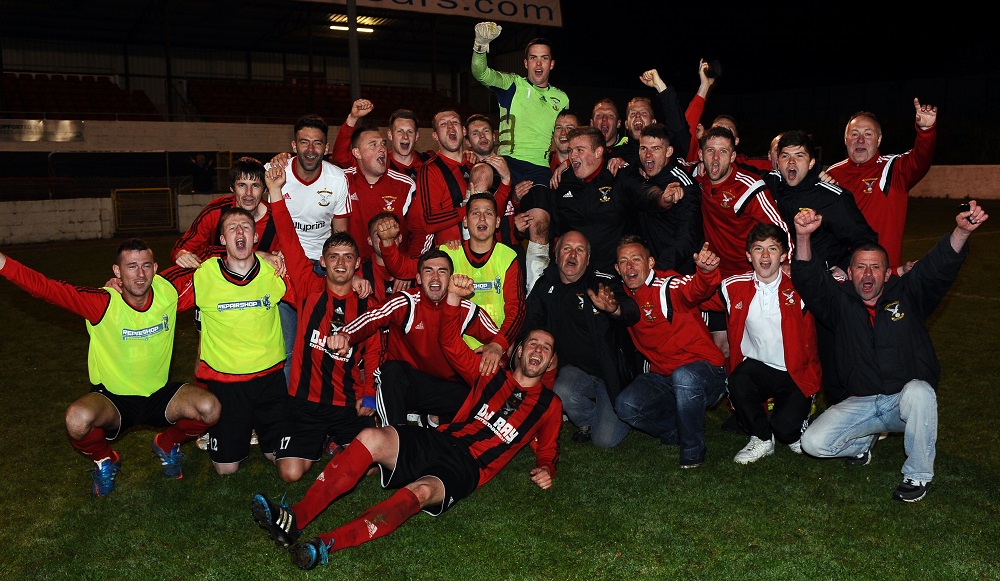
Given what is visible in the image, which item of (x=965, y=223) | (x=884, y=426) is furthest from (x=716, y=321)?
(x=965, y=223)

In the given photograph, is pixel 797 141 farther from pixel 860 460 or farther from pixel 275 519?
pixel 275 519

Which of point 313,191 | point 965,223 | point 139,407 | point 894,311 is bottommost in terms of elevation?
point 139,407

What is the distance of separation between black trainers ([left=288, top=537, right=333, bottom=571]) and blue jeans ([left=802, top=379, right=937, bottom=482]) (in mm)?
2950

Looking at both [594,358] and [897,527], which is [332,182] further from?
[897,527]

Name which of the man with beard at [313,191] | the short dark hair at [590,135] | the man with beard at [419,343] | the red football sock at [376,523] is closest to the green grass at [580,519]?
the red football sock at [376,523]

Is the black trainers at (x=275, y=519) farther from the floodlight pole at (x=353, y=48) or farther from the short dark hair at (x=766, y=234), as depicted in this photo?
the floodlight pole at (x=353, y=48)

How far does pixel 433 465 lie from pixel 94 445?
2085mm

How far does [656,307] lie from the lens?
17.3 ft

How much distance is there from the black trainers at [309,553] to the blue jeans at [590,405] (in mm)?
2304

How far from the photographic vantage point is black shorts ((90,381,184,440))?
479 centimetres

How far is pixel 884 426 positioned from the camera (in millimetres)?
4672

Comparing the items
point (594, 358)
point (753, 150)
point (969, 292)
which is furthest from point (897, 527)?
point (753, 150)

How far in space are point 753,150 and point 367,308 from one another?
32226 millimetres

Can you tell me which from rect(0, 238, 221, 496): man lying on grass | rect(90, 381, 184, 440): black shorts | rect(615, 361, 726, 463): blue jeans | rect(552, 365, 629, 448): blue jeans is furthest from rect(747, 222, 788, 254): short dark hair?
rect(90, 381, 184, 440): black shorts
